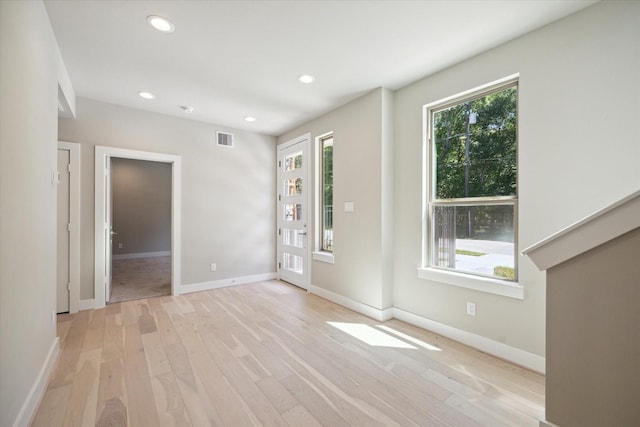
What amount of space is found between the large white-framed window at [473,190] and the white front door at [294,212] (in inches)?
79.0

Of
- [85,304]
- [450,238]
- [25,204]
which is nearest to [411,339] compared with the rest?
[450,238]

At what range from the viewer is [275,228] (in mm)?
5312

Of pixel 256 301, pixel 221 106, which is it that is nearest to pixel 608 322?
pixel 256 301

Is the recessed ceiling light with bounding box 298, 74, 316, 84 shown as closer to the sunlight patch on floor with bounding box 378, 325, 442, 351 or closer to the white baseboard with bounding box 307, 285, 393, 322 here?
the white baseboard with bounding box 307, 285, 393, 322

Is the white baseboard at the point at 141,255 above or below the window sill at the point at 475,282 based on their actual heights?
below

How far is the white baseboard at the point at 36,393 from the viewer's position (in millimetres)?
1573

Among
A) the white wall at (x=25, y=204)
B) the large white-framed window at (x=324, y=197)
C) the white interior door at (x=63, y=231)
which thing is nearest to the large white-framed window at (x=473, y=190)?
the large white-framed window at (x=324, y=197)

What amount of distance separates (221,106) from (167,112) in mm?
928

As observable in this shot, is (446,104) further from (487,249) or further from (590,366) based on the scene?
(590,366)

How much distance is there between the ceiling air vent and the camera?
4.64 m

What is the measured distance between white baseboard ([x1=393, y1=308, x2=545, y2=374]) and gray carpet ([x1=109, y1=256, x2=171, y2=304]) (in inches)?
144

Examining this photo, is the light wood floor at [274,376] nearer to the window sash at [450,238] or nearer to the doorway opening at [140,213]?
the window sash at [450,238]

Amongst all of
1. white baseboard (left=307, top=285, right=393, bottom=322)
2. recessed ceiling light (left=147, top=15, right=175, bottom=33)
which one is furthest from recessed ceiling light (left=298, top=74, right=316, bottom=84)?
white baseboard (left=307, top=285, right=393, bottom=322)

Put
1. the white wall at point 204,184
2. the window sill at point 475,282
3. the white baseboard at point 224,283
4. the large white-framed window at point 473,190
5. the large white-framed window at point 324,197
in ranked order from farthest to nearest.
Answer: the white baseboard at point 224,283 < the large white-framed window at point 324,197 < the white wall at point 204,184 < the large white-framed window at point 473,190 < the window sill at point 475,282
